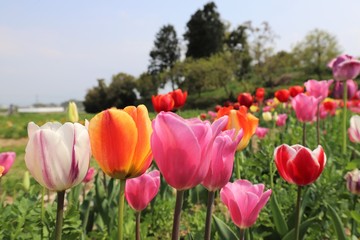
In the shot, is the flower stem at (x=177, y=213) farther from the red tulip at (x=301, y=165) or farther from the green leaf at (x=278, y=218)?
the green leaf at (x=278, y=218)

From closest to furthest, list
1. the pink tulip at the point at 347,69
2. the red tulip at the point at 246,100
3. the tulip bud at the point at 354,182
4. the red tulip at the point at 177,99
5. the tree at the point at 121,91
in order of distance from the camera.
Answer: the tulip bud at the point at 354,182, the red tulip at the point at 177,99, the pink tulip at the point at 347,69, the red tulip at the point at 246,100, the tree at the point at 121,91

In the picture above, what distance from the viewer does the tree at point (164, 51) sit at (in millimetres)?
59656

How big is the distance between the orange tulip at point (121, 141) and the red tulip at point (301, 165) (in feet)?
1.77

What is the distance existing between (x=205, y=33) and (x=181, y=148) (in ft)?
165

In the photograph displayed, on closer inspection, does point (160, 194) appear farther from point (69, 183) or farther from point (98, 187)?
point (69, 183)

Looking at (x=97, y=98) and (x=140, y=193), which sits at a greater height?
(x=140, y=193)

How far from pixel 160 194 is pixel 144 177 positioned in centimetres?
197

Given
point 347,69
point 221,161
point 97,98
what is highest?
point 347,69

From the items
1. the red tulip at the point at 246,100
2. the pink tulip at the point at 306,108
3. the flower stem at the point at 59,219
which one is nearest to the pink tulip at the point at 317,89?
the pink tulip at the point at 306,108

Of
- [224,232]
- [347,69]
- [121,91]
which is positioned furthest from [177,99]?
[121,91]

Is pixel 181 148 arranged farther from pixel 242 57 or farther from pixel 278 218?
pixel 242 57

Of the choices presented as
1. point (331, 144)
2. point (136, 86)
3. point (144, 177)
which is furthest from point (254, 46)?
point (144, 177)

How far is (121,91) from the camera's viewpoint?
44531 millimetres

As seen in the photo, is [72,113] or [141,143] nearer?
[141,143]
